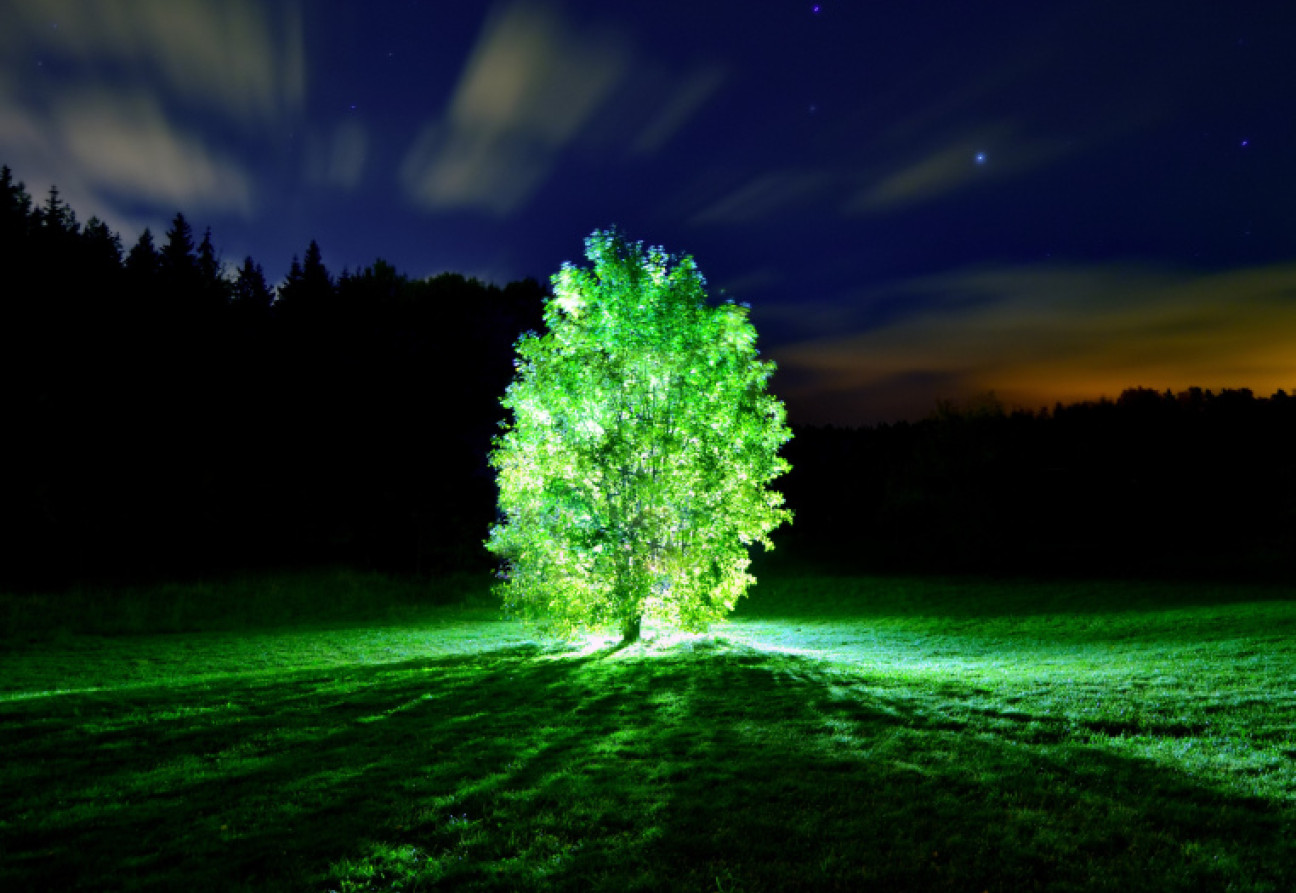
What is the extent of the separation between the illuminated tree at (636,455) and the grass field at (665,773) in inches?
95.6

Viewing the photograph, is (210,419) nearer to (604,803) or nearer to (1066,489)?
(604,803)

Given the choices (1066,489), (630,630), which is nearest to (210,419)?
(630,630)

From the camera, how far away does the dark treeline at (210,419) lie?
57.4m

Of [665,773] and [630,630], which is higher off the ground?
[665,773]

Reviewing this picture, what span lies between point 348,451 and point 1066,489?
8317 centimetres

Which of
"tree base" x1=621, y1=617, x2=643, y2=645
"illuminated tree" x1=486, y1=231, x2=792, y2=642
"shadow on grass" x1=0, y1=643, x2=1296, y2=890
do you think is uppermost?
→ "illuminated tree" x1=486, y1=231, x2=792, y2=642

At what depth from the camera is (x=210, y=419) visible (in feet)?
225

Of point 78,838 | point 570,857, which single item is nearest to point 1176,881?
point 570,857

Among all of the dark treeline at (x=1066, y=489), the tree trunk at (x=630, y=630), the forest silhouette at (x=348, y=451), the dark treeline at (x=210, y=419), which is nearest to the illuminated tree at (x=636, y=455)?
the tree trunk at (x=630, y=630)

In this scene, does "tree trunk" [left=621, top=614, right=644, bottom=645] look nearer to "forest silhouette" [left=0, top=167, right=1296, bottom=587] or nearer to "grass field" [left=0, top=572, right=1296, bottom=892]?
"grass field" [left=0, top=572, right=1296, bottom=892]

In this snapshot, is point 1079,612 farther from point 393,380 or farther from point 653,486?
point 393,380

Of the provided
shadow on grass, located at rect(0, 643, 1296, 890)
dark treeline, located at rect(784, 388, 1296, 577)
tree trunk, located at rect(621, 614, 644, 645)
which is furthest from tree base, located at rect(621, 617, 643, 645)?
dark treeline, located at rect(784, 388, 1296, 577)

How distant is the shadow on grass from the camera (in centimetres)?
775

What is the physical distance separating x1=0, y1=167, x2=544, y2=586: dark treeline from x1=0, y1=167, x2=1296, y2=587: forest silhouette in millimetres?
204
